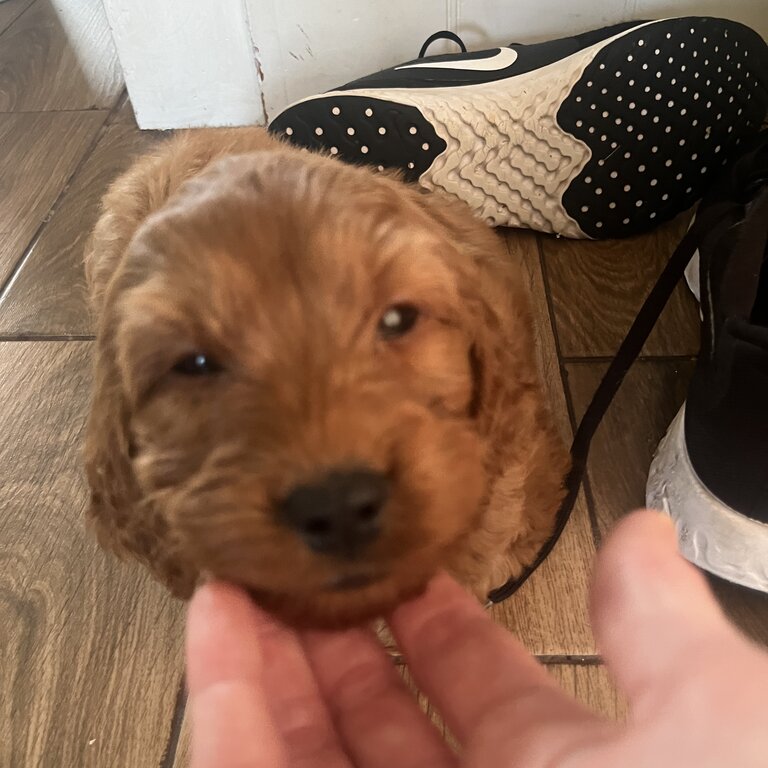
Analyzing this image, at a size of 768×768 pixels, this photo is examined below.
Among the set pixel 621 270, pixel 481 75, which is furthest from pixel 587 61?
pixel 621 270

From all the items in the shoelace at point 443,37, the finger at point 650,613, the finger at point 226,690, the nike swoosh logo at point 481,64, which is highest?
the finger at point 650,613

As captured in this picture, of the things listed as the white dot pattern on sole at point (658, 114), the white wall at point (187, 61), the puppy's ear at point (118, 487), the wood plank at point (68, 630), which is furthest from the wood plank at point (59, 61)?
the puppy's ear at point (118, 487)

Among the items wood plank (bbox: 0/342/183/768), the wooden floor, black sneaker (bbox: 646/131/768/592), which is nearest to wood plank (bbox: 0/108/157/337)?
the wooden floor

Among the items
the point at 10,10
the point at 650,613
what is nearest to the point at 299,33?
the point at 10,10

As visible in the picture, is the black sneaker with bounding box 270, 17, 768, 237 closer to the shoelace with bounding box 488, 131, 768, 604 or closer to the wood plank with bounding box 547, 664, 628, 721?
the shoelace with bounding box 488, 131, 768, 604

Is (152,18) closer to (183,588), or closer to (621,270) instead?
(621,270)

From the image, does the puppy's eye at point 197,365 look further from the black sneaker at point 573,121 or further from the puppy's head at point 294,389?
the black sneaker at point 573,121
